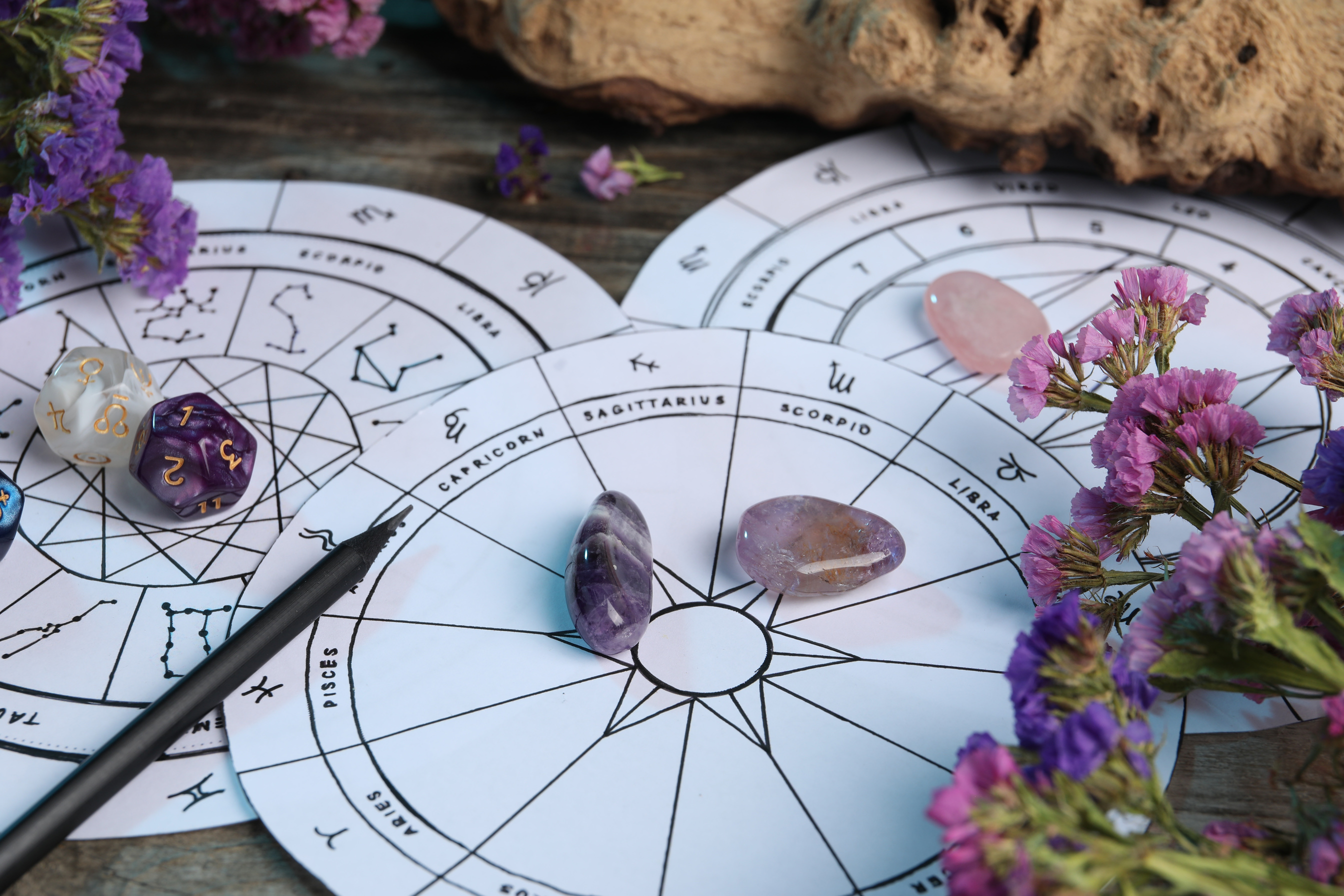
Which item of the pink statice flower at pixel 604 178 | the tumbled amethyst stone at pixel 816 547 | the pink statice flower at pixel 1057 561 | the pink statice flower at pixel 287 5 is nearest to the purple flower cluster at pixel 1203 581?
the pink statice flower at pixel 1057 561

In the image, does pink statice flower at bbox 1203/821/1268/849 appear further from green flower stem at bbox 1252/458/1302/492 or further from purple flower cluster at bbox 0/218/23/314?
purple flower cluster at bbox 0/218/23/314

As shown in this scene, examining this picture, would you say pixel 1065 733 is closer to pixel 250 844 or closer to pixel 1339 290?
pixel 250 844

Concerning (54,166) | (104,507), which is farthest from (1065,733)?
(54,166)

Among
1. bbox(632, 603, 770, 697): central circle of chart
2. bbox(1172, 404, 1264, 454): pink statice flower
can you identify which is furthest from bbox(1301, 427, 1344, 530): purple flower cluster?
bbox(632, 603, 770, 697): central circle of chart

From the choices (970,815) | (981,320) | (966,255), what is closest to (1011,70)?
(966,255)

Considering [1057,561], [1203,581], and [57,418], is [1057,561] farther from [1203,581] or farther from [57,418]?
[57,418]

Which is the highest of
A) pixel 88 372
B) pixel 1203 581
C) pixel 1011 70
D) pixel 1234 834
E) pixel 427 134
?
pixel 1011 70

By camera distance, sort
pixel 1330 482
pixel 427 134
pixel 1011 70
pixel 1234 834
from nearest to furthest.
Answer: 1. pixel 1234 834
2. pixel 1330 482
3. pixel 1011 70
4. pixel 427 134
